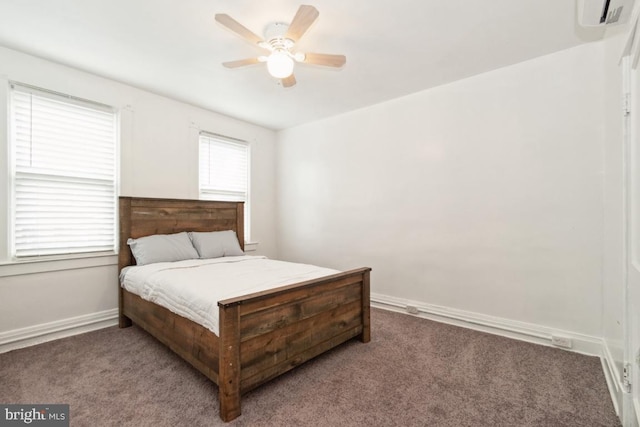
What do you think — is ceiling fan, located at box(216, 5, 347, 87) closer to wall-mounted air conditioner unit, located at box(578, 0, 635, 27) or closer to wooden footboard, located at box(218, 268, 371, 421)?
wall-mounted air conditioner unit, located at box(578, 0, 635, 27)

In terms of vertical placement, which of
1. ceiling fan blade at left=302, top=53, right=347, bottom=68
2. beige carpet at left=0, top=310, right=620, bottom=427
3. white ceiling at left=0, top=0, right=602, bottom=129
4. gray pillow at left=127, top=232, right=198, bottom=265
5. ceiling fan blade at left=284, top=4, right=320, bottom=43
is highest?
white ceiling at left=0, top=0, right=602, bottom=129

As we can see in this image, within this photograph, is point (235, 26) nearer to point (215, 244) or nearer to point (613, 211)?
point (215, 244)

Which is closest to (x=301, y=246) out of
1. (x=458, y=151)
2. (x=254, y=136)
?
(x=254, y=136)

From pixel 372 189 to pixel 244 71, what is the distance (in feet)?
6.30

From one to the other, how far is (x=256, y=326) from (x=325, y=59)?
1.88 metres

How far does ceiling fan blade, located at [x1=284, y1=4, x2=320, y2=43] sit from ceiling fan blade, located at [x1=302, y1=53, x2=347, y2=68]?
0.69ft

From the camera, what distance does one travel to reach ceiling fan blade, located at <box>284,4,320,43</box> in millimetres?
1660

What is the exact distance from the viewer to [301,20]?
1.76 meters

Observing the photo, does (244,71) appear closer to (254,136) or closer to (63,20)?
(63,20)

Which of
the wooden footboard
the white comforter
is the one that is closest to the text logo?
the white comforter

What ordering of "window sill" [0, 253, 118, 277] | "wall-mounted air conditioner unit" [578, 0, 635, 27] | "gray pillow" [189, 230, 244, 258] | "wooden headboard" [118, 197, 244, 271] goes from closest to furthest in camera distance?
1. "wall-mounted air conditioner unit" [578, 0, 635, 27]
2. "window sill" [0, 253, 118, 277]
3. "wooden headboard" [118, 197, 244, 271]
4. "gray pillow" [189, 230, 244, 258]

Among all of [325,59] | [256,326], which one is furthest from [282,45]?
[256,326]

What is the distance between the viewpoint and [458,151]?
3.01 metres

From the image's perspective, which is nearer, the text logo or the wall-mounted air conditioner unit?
the wall-mounted air conditioner unit
